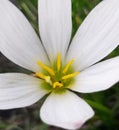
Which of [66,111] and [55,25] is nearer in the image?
[66,111]

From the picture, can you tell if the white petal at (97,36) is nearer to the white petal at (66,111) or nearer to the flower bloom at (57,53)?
the flower bloom at (57,53)

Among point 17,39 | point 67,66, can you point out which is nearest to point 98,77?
point 67,66

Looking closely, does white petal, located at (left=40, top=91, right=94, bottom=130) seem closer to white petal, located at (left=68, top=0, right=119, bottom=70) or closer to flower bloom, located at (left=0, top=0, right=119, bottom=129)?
flower bloom, located at (left=0, top=0, right=119, bottom=129)

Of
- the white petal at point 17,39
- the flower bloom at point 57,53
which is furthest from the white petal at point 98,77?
the white petal at point 17,39

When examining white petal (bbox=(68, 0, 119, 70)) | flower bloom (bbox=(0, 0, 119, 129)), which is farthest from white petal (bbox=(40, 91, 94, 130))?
white petal (bbox=(68, 0, 119, 70))

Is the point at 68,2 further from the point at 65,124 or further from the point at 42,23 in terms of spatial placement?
the point at 65,124

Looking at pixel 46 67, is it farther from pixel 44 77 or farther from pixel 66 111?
pixel 66 111
